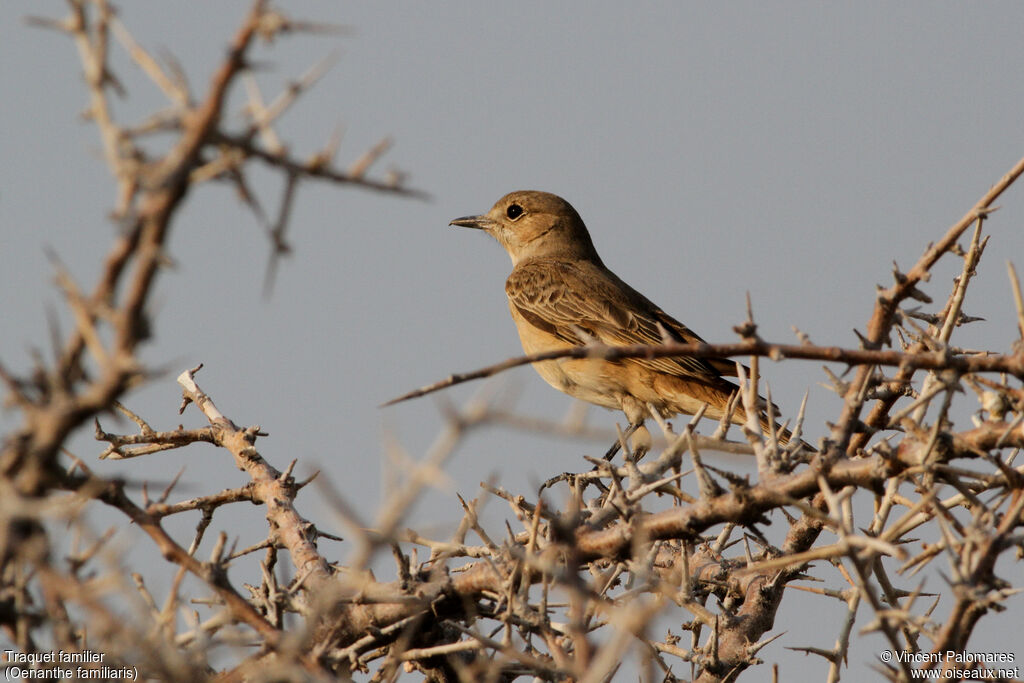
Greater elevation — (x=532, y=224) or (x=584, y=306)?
(x=532, y=224)

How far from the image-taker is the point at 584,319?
8.95 meters

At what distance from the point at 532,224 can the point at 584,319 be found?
2025 millimetres

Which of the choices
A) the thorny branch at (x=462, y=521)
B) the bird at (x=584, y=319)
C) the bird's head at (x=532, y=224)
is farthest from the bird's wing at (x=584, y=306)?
the thorny branch at (x=462, y=521)

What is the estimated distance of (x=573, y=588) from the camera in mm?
1585

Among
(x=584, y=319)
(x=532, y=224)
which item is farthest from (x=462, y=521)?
(x=532, y=224)

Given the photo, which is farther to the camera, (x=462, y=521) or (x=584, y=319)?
(x=584, y=319)

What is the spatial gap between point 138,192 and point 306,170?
0.25 m

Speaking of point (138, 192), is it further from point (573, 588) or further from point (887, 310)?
point (887, 310)

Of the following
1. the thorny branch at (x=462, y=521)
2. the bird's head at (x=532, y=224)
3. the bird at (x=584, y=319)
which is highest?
the bird's head at (x=532, y=224)

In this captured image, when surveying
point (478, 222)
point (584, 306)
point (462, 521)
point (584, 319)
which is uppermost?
point (478, 222)

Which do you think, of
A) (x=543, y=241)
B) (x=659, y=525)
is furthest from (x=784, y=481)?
(x=543, y=241)

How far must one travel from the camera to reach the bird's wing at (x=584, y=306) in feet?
28.7

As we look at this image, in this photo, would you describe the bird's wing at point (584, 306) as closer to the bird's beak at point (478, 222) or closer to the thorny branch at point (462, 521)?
the bird's beak at point (478, 222)

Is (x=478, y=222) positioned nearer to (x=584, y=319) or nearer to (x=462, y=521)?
(x=584, y=319)
